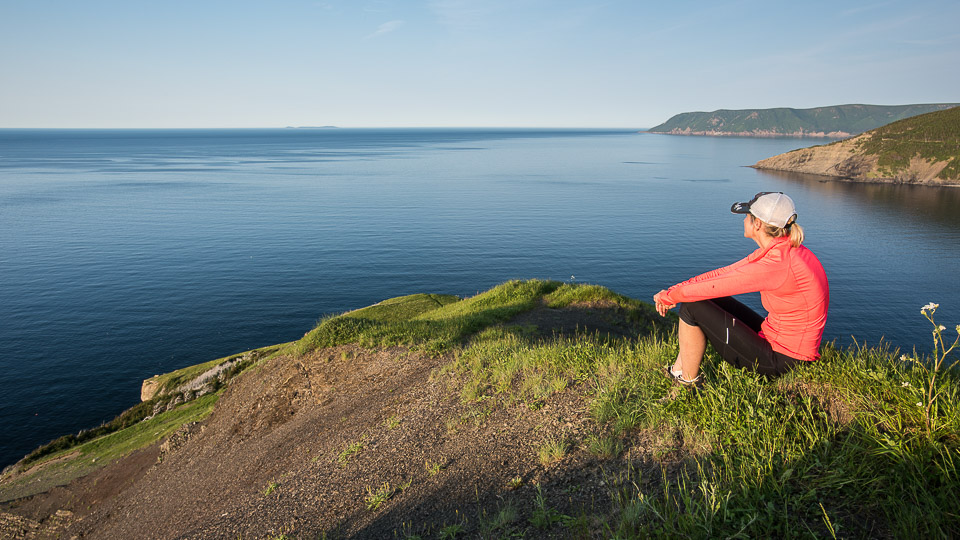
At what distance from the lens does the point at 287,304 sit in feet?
154

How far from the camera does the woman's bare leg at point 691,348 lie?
6.50 m

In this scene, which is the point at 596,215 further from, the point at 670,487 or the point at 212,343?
the point at 670,487

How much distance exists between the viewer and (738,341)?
20.5 feet

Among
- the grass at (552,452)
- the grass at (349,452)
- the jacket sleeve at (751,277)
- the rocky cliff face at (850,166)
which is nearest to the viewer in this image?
the jacket sleeve at (751,277)

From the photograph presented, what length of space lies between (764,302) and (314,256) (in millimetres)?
60953

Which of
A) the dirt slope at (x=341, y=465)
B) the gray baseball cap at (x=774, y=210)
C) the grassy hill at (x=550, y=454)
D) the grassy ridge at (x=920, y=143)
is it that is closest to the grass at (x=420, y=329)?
the grassy hill at (x=550, y=454)

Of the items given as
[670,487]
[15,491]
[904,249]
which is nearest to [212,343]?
[15,491]

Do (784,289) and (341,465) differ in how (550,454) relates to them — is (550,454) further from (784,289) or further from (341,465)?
(341,465)

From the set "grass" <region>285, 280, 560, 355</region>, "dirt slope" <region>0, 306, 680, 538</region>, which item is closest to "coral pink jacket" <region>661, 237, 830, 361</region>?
"dirt slope" <region>0, 306, 680, 538</region>

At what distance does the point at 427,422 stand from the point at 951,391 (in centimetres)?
739

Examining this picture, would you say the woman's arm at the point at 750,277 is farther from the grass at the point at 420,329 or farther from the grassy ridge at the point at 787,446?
the grass at the point at 420,329

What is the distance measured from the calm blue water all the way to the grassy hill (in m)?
25.1

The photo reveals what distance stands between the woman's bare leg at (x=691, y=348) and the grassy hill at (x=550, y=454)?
274 millimetres

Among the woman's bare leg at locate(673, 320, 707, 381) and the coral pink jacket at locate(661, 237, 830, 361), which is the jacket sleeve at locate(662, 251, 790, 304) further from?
the woman's bare leg at locate(673, 320, 707, 381)
